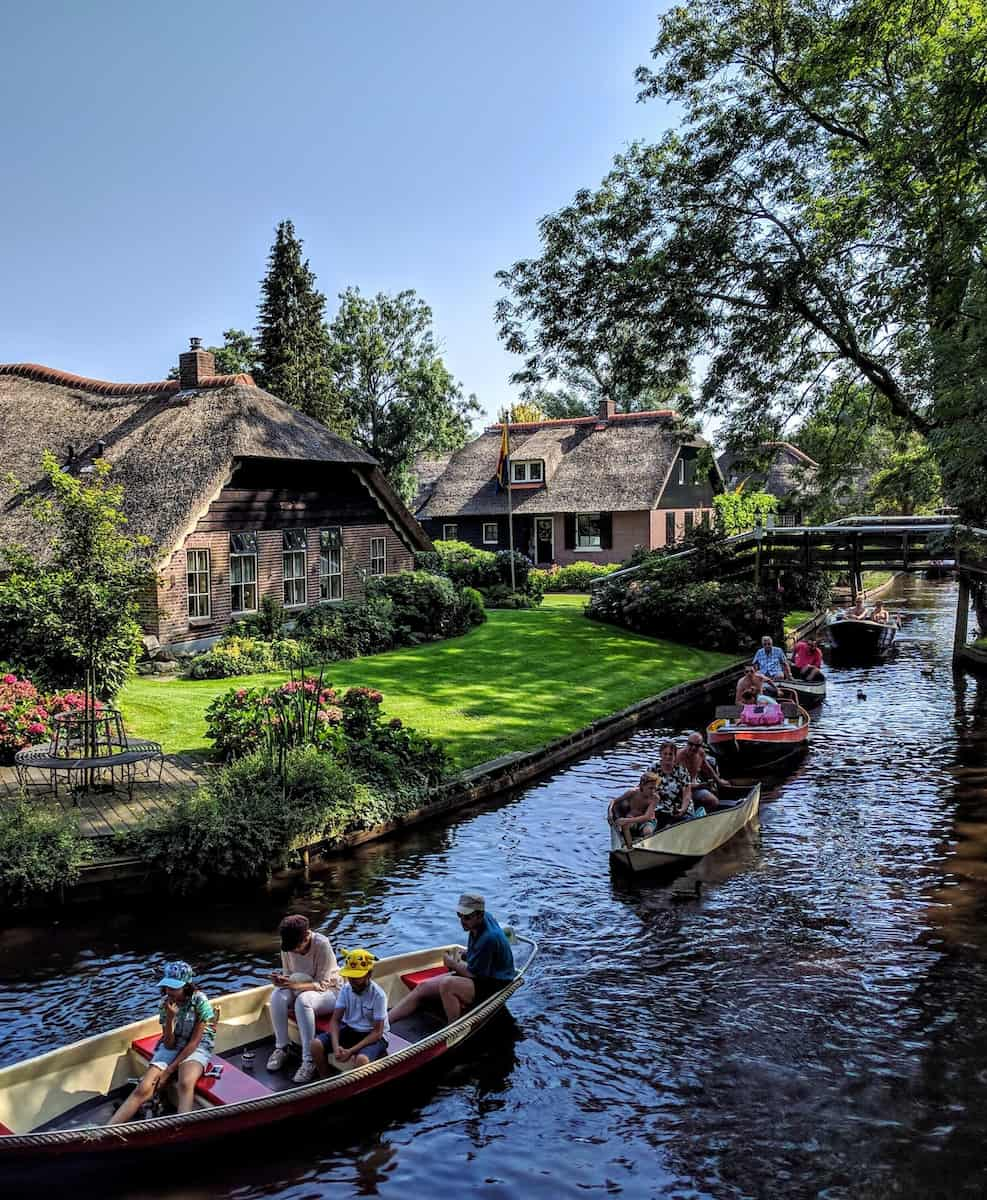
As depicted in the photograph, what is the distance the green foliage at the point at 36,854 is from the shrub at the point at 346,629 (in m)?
13.5

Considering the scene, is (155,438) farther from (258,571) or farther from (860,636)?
(860,636)

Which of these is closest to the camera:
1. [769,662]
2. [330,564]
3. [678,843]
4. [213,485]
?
[678,843]

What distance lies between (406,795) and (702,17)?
2262 cm

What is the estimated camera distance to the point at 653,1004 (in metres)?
11.0

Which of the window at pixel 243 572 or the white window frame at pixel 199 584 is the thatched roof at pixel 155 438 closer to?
the white window frame at pixel 199 584

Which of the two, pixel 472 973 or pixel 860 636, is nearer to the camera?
pixel 472 973

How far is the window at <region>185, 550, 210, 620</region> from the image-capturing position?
Answer: 88.8 feet

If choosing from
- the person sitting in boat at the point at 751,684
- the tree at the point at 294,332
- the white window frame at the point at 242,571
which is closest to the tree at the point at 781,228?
the person sitting in boat at the point at 751,684

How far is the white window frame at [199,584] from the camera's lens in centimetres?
2701

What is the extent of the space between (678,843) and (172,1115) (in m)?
8.33

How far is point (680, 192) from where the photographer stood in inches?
1155

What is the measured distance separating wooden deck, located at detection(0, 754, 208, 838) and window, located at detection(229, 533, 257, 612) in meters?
12.0

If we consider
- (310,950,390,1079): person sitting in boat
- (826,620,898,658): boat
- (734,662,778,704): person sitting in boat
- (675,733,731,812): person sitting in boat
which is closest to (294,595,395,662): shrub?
(734,662,778,704): person sitting in boat

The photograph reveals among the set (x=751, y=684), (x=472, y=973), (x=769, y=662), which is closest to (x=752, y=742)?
(x=751, y=684)
